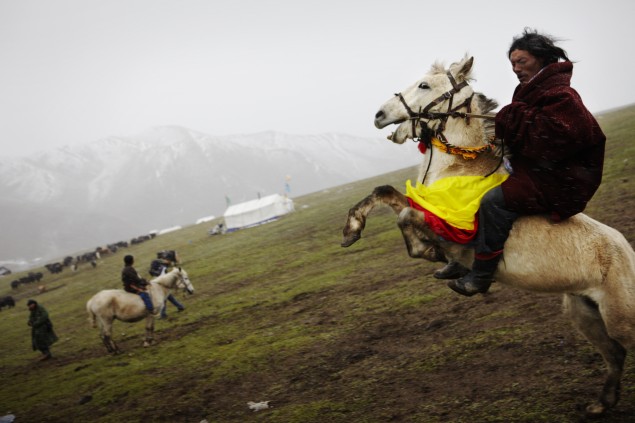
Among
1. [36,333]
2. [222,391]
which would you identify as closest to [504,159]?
[222,391]

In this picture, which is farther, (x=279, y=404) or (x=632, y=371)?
(x=279, y=404)

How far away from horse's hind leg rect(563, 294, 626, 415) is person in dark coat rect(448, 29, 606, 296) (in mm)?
950

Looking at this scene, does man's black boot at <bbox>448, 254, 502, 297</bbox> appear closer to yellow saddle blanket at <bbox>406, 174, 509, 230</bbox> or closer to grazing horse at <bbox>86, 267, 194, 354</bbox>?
yellow saddle blanket at <bbox>406, 174, 509, 230</bbox>

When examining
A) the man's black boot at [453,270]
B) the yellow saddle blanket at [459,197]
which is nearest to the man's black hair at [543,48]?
the yellow saddle blanket at [459,197]

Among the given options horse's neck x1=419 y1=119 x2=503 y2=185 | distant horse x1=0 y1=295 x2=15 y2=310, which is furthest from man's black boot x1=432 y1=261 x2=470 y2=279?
distant horse x1=0 y1=295 x2=15 y2=310

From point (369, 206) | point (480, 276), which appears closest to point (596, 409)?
point (480, 276)

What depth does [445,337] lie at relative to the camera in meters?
6.63

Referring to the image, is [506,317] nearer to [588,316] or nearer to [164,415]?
[588,316]

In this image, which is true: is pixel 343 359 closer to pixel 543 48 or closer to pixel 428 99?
pixel 428 99

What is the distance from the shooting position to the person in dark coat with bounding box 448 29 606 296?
120 inches

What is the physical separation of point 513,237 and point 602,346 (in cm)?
147

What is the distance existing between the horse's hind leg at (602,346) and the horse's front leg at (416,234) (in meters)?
1.39

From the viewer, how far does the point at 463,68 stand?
151 inches

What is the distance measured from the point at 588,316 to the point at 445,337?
323 centimetres
